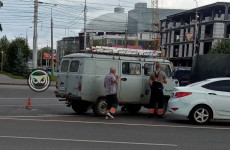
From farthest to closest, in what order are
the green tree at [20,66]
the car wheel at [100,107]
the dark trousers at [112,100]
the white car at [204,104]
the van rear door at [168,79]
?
the green tree at [20,66] → the van rear door at [168,79] → the car wheel at [100,107] → the dark trousers at [112,100] → the white car at [204,104]

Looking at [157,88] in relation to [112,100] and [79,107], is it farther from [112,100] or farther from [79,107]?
[79,107]

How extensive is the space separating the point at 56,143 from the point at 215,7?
6956 centimetres

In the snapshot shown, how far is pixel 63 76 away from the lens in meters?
13.4

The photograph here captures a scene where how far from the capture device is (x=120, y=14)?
504ft

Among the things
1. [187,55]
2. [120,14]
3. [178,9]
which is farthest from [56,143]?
[120,14]

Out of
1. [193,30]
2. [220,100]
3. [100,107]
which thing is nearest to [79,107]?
[100,107]

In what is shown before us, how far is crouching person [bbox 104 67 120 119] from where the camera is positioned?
39.6 feet

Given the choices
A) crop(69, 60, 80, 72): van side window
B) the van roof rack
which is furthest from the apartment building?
crop(69, 60, 80, 72): van side window

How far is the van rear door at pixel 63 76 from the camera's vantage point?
13.2m

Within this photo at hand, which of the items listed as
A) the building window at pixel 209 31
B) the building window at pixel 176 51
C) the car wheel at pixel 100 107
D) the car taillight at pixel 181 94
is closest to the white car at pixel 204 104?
the car taillight at pixel 181 94

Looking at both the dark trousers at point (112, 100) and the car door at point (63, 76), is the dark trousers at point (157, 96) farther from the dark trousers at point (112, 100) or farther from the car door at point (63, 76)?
the car door at point (63, 76)

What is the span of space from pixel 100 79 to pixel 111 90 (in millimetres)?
903

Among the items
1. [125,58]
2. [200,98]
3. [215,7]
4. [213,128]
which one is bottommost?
[213,128]

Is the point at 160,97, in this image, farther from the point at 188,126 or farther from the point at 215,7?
the point at 215,7
